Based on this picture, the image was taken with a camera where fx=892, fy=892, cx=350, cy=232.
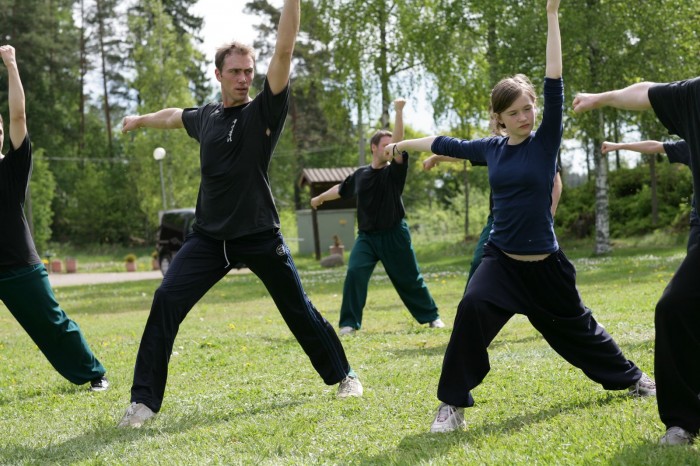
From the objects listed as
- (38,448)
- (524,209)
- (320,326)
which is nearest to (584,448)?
(524,209)

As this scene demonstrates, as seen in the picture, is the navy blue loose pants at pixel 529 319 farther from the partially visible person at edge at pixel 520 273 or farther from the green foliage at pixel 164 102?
the green foliage at pixel 164 102

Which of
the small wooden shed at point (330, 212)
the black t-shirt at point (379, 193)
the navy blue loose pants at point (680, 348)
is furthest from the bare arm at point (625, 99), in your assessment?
the small wooden shed at point (330, 212)

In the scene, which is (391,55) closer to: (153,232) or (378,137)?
(378,137)

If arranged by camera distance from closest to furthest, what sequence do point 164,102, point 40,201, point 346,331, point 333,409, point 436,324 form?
point 333,409, point 346,331, point 436,324, point 40,201, point 164,102

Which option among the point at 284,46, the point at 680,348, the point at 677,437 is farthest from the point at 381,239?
the point at 677,437

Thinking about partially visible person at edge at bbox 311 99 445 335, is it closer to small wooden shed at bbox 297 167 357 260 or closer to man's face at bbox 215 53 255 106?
man's face at bbox 215 53 255 106

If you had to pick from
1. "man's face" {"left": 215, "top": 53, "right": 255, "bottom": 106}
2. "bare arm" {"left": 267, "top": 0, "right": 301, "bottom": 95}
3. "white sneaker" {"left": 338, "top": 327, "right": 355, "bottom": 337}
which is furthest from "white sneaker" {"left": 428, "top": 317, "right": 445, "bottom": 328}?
"bare arm" {"left": 267, "top": 0, "right": 301, "bottom": 95}

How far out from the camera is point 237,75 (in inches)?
227

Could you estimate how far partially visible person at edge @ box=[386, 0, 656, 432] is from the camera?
16.0 feet

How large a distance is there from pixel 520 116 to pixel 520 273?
888 mm

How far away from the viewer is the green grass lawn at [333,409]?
4.45 meters

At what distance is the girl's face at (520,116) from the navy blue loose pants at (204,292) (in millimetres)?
1731

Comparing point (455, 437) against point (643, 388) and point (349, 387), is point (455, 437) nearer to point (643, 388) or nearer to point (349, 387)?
point (643, 388)

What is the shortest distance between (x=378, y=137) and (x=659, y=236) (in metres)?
20.1
